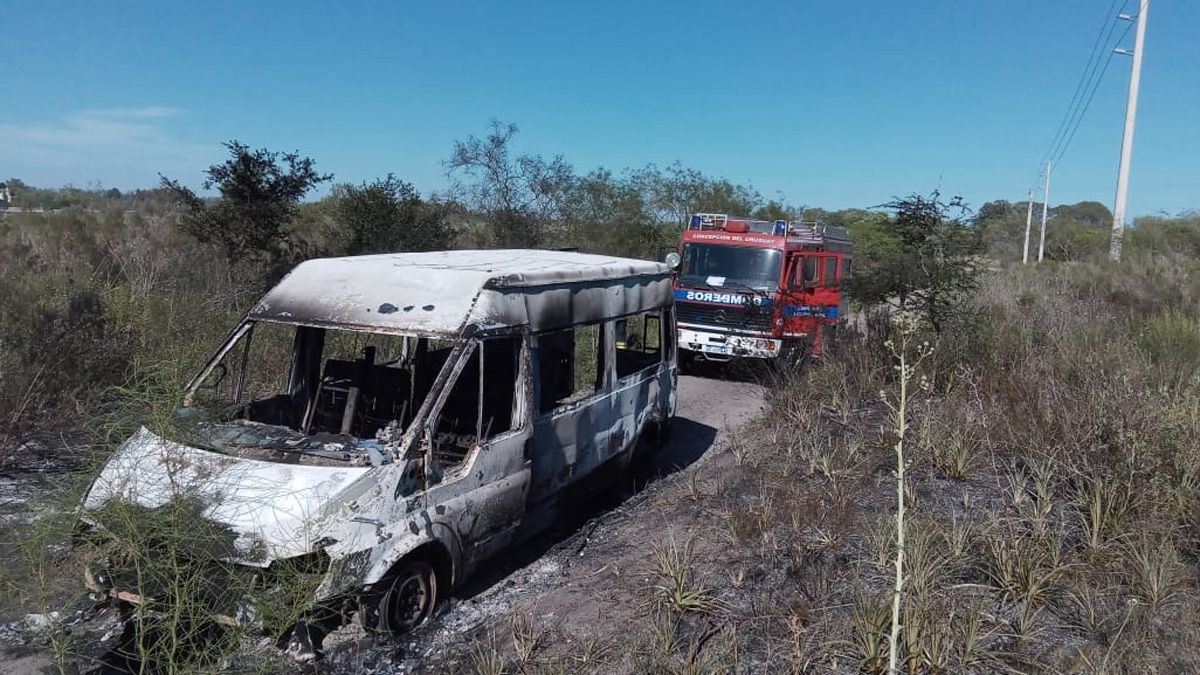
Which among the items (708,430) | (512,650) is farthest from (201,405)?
(708,430)

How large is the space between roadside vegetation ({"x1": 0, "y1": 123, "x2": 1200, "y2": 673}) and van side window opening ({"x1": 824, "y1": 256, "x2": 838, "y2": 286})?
78 cm

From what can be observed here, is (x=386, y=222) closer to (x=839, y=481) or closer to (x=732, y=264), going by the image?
(x=732, y=264)

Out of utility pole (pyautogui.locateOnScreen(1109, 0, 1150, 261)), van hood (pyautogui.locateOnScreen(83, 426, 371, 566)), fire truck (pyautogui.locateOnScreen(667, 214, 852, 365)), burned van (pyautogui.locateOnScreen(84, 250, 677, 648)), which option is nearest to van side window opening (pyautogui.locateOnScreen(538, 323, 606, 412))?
burned van (pyautogui.locateOnScreen(84, 250, 677, 648))

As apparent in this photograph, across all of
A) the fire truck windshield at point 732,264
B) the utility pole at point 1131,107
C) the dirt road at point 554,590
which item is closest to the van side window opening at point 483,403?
the dirt road at point 554,590

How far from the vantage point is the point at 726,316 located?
1246cm

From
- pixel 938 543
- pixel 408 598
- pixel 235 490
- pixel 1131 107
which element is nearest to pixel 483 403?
pixel 408 598

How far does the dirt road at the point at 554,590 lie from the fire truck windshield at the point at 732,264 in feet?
17.7

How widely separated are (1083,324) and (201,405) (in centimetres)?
1186

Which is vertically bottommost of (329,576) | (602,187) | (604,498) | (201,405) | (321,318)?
(604,498)

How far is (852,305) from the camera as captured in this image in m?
13.8

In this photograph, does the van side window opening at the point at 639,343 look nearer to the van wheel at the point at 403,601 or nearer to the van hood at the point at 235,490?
the van wheel at the point at 403,601

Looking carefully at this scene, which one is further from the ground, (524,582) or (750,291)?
(750,291)

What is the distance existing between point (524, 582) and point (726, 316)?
7.89 meters

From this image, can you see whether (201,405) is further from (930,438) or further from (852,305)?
(852,305)
